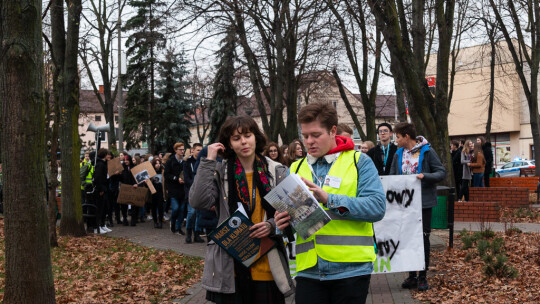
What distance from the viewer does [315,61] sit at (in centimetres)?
2773

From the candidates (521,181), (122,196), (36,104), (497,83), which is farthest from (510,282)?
(497,83)

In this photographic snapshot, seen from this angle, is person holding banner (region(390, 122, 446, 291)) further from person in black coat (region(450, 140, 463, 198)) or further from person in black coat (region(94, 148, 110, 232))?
person in black coat (region(450, 140, 463, 198))

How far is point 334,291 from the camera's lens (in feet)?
11.7

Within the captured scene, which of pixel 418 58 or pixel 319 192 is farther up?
pixel 418 58

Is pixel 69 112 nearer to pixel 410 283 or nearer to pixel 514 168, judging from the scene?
pixel 410 283

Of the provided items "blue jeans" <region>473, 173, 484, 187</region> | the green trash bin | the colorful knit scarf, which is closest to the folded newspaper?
the colorful knit scarf

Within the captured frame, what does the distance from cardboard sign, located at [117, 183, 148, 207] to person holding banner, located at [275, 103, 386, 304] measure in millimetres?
12589

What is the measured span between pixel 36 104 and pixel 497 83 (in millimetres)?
62816

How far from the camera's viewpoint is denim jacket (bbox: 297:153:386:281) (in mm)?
3414

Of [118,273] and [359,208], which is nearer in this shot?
[359,208]

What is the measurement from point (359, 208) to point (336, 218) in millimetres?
161

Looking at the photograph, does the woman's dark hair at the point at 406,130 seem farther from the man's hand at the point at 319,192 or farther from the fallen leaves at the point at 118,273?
the man's hand at the point at 319,192

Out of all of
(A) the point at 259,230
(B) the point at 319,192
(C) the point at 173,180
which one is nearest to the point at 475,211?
(C) the point at 173,180

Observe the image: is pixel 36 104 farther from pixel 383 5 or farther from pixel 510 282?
pixel 383 5
